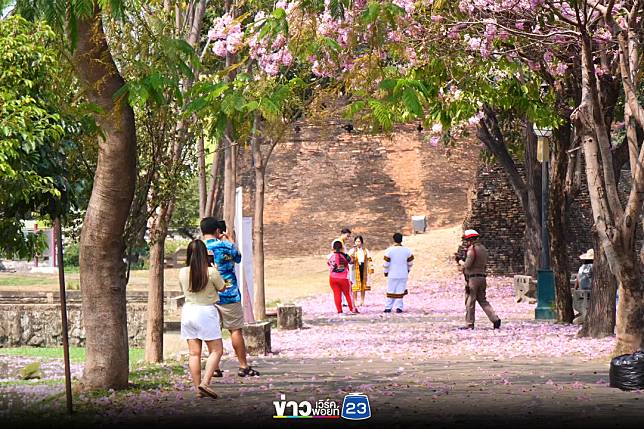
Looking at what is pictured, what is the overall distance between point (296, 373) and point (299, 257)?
37.4 metres

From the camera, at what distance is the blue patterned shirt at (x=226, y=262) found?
13875 millimetres

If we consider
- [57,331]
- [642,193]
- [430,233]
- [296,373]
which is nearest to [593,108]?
[642,193]

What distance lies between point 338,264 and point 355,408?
588 inches

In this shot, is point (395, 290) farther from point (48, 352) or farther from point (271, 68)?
point (271, 68)

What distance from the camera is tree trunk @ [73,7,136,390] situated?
11.9 m

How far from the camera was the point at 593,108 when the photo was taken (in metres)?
14.8

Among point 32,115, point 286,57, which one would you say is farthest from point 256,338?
point 32,115

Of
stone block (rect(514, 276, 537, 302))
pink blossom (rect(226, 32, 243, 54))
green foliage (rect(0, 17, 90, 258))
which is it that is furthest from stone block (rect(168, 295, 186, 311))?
green foliage (rect(0, 17, 90, 258))

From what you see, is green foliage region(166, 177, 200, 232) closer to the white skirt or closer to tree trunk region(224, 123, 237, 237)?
tree trunk region(224, 123, 237, 237)

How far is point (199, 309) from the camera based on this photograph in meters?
12.0

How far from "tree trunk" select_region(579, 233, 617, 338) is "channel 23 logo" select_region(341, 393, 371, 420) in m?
8.06

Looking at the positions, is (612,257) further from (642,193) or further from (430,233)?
(430,233)

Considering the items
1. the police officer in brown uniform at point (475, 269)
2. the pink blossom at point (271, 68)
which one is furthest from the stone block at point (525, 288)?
the pink blossom at point (271, 68)

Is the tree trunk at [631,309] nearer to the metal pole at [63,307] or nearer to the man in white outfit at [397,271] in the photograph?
the metal pole at [63,307]
